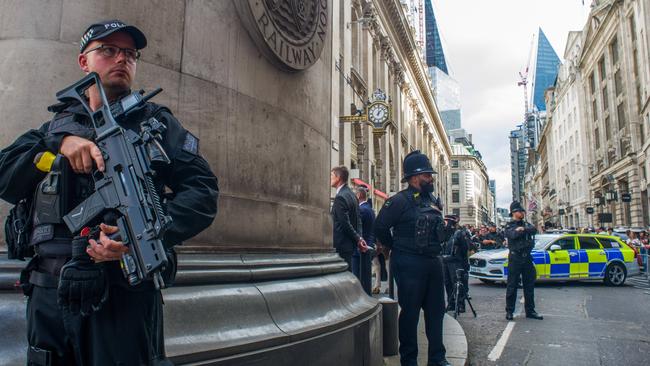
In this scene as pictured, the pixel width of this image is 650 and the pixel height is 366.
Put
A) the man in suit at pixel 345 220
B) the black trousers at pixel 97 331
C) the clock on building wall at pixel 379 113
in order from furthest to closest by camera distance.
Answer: the clock on building wall at pixel 379 113
the man in suit at pixel 345 220
the black trousers at pixel 97 331

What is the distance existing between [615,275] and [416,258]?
11.7 m

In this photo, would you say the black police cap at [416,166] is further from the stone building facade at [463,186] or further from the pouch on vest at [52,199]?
the stone building facade at [463,186]

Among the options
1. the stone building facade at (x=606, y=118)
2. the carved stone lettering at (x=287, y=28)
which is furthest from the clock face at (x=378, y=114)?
the stone building facade at (x=606, y=118)

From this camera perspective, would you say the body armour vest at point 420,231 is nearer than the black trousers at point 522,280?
Yes

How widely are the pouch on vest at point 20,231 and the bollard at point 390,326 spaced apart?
334 centimetres

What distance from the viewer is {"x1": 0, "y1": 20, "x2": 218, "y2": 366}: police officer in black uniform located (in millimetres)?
1605

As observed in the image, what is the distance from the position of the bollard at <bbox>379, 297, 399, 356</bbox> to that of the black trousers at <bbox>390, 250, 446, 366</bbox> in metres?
0.13

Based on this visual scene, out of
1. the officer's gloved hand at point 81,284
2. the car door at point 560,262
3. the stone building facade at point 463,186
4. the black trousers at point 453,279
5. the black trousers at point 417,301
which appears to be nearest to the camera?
the officer's gloved hand at point 81,284

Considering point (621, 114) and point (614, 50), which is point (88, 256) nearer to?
point (621, 114)

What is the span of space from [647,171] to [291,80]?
36.5 metres

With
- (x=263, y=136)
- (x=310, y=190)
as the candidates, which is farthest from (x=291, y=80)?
(x=310, y=190)

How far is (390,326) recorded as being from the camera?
4.66 m

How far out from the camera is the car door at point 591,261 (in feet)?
44.4

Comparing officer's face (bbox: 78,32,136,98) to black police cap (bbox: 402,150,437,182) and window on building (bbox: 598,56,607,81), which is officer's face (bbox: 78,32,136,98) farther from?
window on building (bbox: 598,56,607,81)
